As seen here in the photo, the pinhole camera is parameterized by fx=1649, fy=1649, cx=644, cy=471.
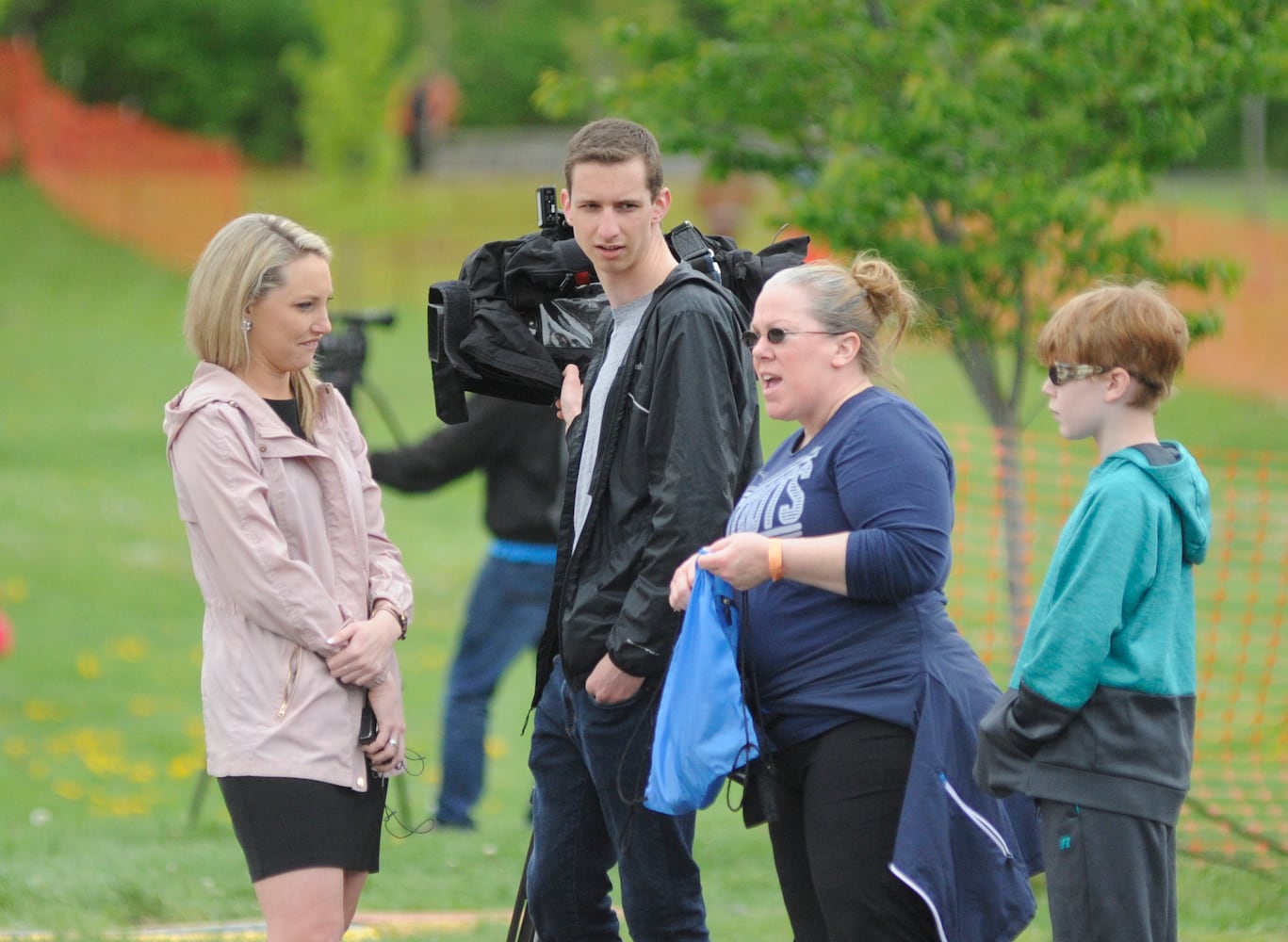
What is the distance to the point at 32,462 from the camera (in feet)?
52.8

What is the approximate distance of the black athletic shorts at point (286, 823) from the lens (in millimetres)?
3271

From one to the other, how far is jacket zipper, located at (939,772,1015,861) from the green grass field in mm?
857

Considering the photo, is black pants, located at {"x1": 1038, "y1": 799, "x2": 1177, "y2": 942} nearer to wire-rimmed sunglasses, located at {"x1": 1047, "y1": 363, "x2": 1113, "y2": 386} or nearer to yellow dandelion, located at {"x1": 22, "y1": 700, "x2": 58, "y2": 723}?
wire-rimmed sunglasses, located at {"x1": 1047, "y1": 363, "x2": 1113, "y2": 386}

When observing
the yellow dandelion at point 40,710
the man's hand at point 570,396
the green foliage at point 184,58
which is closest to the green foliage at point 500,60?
the green foliage at point 184,58

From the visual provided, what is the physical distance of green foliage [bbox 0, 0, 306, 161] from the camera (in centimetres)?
4088

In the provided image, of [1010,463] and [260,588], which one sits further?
[1010,463]

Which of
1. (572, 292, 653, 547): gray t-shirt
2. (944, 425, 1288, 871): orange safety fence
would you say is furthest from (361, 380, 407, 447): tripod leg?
(944, 425, 1288, 871): orange safety fence

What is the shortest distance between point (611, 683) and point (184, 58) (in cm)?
4089

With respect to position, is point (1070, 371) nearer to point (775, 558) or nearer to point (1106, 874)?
point (775, 558)

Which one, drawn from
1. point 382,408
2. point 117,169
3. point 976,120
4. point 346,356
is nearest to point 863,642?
point 346,356

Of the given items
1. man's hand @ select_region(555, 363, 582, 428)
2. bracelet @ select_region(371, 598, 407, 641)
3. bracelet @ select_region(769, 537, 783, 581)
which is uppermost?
man's hand @ select_region(555, 363, 582, 428)

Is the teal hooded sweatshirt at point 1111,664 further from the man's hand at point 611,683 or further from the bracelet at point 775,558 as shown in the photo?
the man's hand at point 611,683

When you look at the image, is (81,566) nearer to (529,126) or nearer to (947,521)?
(947,521)

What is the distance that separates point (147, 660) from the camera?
34.7 feet
